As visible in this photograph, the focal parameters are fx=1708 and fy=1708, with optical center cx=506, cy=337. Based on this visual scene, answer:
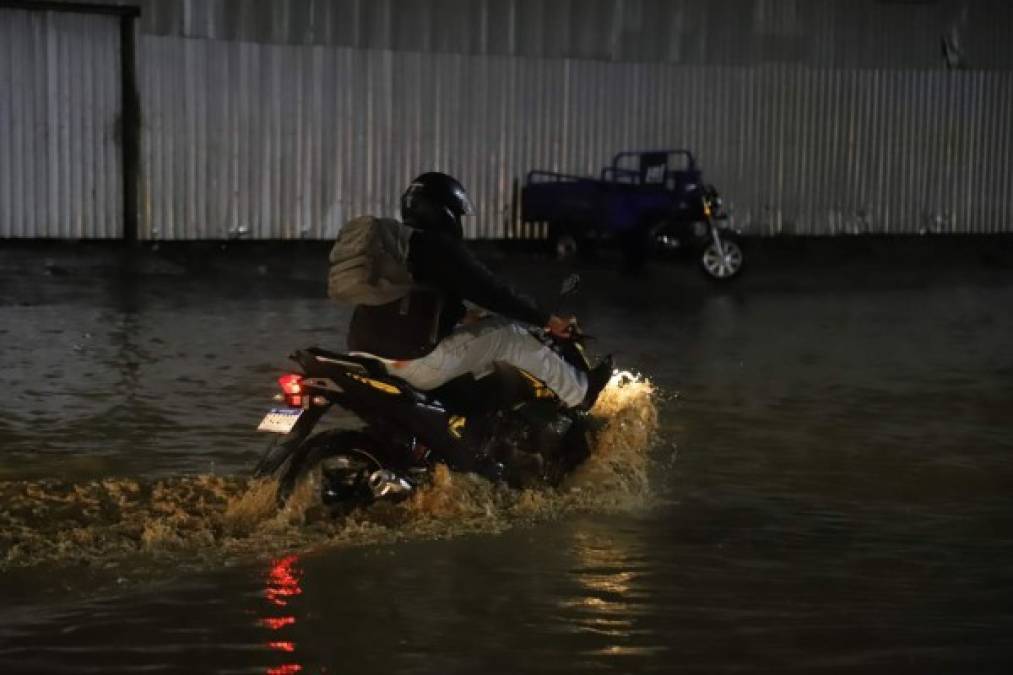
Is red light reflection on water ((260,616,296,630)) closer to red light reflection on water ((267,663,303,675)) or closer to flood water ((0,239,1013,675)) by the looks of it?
flood water ((0,239,1013,675))

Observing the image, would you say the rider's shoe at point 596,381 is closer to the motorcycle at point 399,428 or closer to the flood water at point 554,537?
the motorcycle at point 399,428

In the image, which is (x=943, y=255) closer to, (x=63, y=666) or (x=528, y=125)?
(x=528, y=125)

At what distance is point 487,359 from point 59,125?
15928mm

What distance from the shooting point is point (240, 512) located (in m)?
7.49

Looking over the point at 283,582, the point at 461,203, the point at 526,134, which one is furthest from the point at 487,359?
the point at 526,134

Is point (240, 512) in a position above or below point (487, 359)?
below

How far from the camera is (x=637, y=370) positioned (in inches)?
524

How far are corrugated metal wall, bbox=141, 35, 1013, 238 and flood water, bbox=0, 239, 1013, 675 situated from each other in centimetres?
930

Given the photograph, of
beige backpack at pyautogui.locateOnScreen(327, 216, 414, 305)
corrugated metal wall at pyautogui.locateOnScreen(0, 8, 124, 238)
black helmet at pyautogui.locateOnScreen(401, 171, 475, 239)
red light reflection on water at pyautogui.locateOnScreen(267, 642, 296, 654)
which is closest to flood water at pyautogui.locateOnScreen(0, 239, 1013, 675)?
red light reflection on water at pyautogui.locateOnScreen(267, 642, 296, 654)

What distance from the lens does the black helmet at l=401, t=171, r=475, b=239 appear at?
25.3 ft

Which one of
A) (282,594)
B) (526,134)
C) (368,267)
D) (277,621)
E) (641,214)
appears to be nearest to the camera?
(277,621)

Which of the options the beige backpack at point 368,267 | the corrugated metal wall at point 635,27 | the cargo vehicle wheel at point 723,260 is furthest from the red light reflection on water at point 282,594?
the corrugated metal wall at point 635,27

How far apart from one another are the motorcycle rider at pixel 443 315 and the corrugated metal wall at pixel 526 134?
52.2 feet

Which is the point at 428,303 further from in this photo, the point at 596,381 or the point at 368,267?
the point at 596,381
